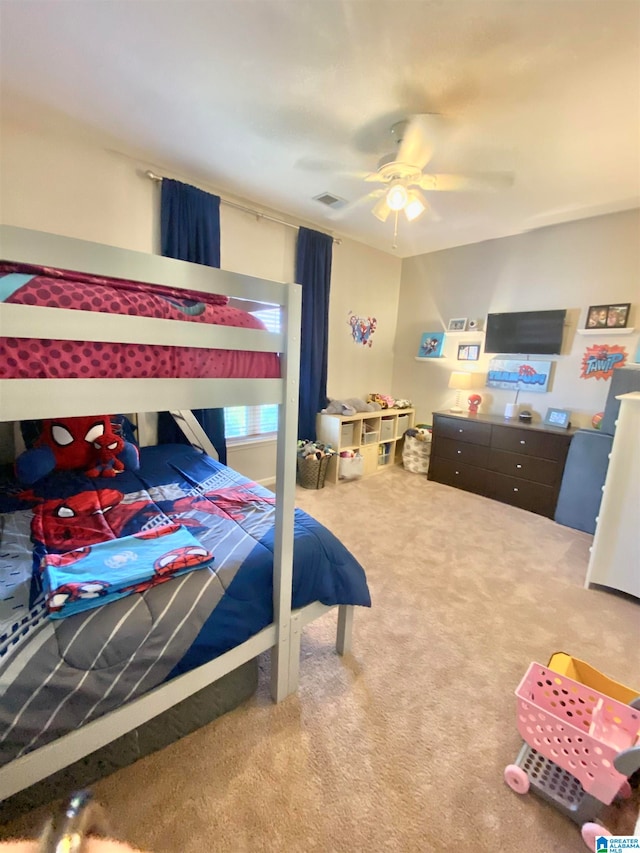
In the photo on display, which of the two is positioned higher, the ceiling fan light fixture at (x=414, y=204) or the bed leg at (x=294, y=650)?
the ceiling fan light fixture at (x=414, y=204)

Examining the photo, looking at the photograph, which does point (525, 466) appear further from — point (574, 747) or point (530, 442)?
point (574, 747)

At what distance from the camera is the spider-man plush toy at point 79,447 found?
1898mm

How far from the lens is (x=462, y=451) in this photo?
359cm

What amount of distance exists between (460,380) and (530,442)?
3.06 feet

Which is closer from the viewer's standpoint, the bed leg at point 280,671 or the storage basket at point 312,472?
the bed leg at point 280,671

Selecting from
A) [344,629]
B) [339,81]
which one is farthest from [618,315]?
[344,629]

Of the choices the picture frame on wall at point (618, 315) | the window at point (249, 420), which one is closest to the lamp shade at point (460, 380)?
the picture frame on wall at point (618, 315)

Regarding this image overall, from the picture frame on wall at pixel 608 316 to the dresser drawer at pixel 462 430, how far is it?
1.20 m

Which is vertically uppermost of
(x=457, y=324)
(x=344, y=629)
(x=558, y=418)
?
(x=457, y=324)

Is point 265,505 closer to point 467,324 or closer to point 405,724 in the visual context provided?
point 405,724

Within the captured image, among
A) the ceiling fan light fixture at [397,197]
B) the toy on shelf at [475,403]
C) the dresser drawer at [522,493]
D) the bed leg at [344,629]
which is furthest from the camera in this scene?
the toy on shelf at [475,403]

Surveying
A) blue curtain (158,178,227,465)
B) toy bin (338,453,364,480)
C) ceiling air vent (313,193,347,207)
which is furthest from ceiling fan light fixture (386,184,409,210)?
toy bin (338,453,364,480)

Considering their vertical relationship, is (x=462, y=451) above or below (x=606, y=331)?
below

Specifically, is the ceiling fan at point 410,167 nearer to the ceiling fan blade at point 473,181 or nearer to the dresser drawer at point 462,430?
the ceiling fan blade at point 473,181
